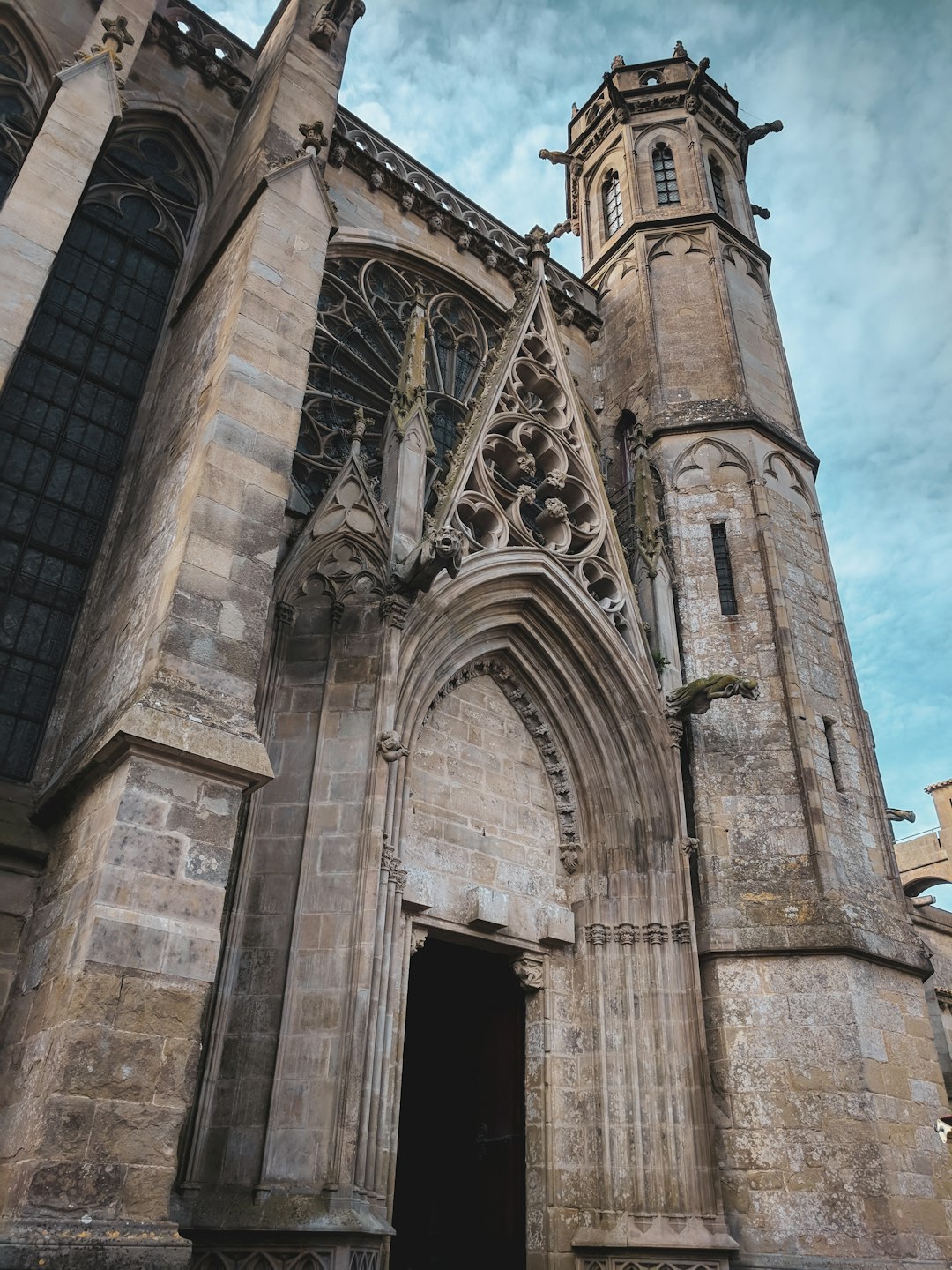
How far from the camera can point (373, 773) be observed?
7156 millimetres

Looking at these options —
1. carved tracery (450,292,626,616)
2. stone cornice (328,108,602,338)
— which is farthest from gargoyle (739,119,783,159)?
carved tracery (450,292,626,616)

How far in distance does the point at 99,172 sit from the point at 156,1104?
30.7 feet

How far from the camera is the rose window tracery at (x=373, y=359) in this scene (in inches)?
423

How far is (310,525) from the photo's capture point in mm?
7832

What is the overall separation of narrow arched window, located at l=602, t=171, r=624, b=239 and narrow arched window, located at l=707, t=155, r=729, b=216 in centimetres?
136

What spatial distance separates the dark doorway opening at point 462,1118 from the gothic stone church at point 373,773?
5cm

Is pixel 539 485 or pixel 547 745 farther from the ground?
pixel 539 485

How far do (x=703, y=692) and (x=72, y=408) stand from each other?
20.1ft

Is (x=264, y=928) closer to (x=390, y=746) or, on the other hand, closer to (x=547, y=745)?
(x=390, y=746)

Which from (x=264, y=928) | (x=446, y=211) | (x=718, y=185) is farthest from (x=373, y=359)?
(x=264, y=928)

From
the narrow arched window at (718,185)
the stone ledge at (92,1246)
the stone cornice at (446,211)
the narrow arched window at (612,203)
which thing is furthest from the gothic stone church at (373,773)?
the narrow arched window at (718,185)

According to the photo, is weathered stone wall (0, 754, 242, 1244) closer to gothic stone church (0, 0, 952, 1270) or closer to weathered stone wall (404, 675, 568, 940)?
gothic stone church (0, 0, 952, 1270)

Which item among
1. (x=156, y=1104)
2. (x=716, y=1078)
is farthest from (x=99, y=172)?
(x=716, y=1078)

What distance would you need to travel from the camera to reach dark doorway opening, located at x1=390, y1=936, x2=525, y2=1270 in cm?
824
